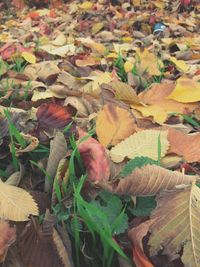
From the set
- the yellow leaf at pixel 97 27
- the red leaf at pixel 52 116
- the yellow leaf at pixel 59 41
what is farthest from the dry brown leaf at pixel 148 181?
the yellow leaf at pixel 97 27

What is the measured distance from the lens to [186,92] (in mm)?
1354

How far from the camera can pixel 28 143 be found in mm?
1053

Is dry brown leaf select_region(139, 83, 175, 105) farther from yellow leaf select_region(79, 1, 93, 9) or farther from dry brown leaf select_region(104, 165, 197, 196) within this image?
yellow leaf select_region(79, 1, 93, 9)

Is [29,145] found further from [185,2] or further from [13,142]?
[185,2]

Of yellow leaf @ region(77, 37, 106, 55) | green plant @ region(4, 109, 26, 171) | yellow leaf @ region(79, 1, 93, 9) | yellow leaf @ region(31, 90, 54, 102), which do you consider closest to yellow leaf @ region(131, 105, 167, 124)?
yellow leaf @ region(31, 90, 54, 102)

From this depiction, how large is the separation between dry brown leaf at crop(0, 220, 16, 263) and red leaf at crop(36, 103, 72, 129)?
0.40 meters

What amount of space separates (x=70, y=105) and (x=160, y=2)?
7.42 feet

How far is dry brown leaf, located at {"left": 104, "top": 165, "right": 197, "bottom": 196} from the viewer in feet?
2.79

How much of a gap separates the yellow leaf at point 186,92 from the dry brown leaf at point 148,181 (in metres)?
0.50

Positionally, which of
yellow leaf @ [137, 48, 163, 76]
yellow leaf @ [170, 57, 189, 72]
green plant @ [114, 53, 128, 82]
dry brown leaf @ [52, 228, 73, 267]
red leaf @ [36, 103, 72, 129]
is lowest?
yellow leaf @ [170, 57, 189, 72]

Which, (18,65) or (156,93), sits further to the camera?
(18,65)

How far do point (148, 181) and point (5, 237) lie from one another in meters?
0.28

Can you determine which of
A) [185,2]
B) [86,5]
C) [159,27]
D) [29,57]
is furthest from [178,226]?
[86,5]

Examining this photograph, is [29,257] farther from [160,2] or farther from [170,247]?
[160,2]
